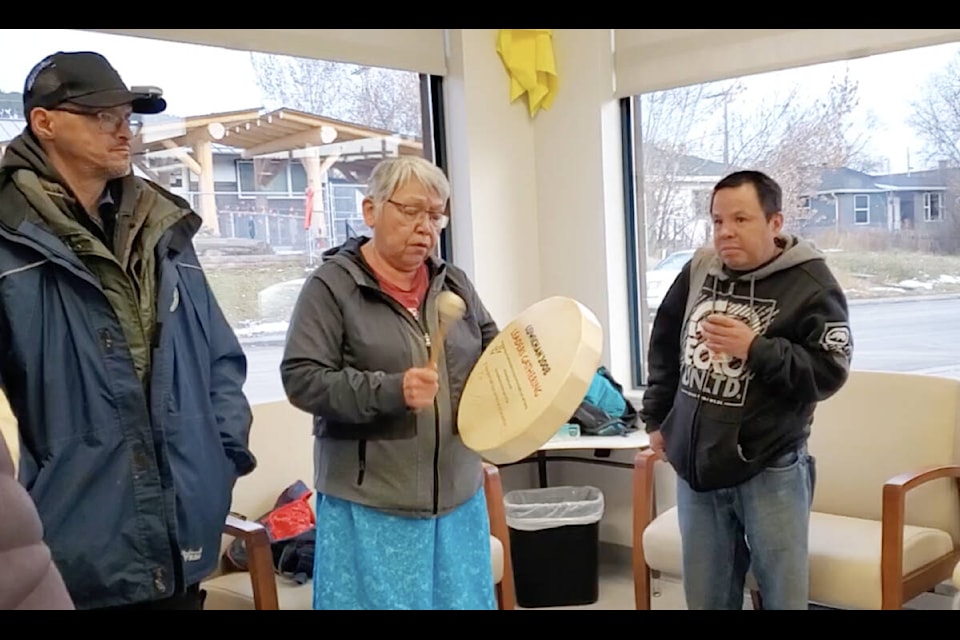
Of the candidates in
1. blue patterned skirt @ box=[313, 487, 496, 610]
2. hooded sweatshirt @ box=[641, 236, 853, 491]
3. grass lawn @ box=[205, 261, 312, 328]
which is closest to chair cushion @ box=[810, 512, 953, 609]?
hooded sweatshirt @ box=[641, 236, 853, 491]

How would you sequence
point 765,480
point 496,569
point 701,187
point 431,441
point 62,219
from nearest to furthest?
point 62,219
point 431,441
point 765,480
point 496,569
point 701,187

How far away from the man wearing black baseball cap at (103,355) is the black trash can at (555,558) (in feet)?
5.38

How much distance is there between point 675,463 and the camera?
2.11 meters

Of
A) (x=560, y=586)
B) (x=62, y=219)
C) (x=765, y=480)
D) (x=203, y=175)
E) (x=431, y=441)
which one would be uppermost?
(x=203, y=175)

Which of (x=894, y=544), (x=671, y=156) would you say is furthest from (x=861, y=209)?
(x=894, y=544)

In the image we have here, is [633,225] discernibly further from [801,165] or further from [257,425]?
[257,425]

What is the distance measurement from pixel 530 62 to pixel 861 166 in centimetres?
129

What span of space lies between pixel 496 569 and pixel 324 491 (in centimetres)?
92

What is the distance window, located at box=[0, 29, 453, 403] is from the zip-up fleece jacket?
54.0 inches

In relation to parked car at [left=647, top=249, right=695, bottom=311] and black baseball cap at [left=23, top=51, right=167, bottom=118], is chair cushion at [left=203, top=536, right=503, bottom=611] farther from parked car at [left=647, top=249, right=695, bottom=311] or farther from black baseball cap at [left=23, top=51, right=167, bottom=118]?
parked car at [left=647, top=249, right=695, bottom=311]

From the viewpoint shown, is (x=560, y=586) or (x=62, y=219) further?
(x=560, y=586)

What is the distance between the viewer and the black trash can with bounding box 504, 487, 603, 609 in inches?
122

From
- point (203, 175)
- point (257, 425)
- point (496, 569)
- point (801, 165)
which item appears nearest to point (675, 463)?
point (496, 569)

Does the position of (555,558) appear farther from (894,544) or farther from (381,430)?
(381,430)
